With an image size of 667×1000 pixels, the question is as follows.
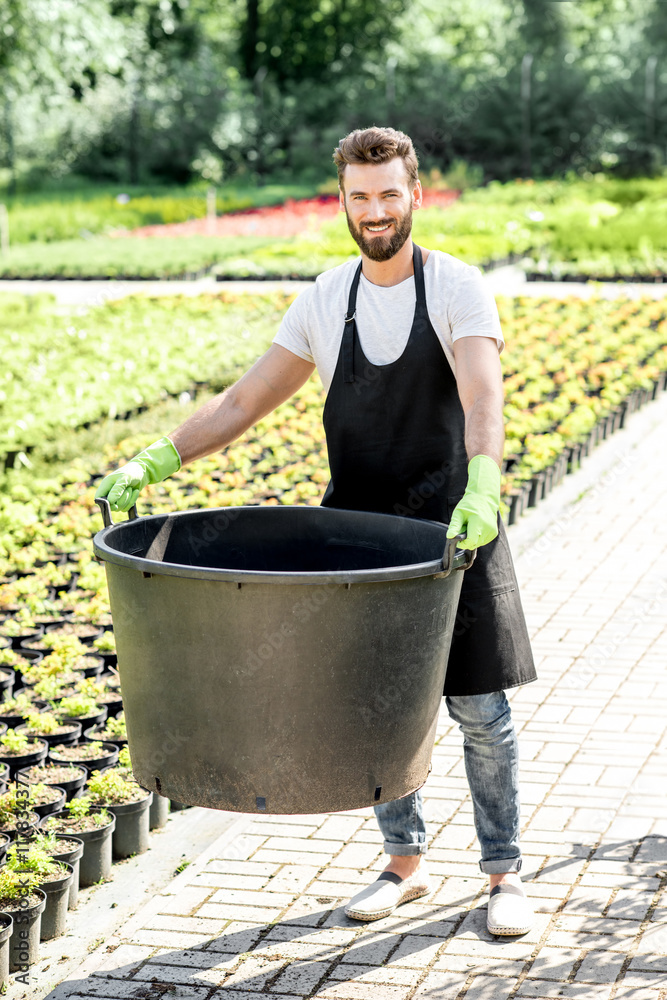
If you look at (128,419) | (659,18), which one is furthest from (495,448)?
(659,18)

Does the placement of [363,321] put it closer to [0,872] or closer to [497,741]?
[497,741]

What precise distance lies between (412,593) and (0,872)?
4.65 feet

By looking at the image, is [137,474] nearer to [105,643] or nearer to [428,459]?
[428,459]

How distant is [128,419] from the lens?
Result: 858 centimetres

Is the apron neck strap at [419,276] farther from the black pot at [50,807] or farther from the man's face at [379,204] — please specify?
the black pot at [50,807]

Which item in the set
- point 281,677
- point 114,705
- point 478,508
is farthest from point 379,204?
point 114,705

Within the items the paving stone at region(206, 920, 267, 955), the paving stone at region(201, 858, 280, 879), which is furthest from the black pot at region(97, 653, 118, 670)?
the paving stone at region(206, 920, 267, 955)

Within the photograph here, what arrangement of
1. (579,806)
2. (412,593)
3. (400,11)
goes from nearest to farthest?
(412,593), (579,806), (400,11)

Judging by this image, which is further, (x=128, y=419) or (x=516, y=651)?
(x=128, y=419)

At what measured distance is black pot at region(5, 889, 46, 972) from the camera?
2650 mm

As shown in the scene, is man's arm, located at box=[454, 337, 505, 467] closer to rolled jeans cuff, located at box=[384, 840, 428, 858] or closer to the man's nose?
the man's nose

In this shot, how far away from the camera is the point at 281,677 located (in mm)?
2025

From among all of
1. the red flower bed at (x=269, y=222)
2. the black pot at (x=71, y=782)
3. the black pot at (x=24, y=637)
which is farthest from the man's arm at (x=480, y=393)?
the red flower bed at (x=269, y=222)

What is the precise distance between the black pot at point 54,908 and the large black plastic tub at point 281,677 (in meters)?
0.71
